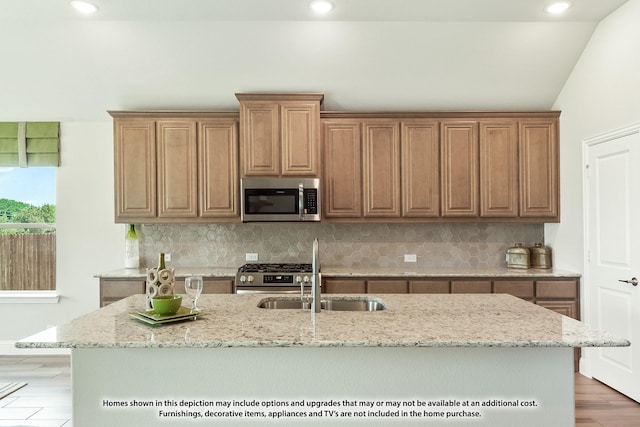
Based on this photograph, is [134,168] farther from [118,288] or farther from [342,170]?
[342,170]

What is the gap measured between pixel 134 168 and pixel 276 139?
147 cm

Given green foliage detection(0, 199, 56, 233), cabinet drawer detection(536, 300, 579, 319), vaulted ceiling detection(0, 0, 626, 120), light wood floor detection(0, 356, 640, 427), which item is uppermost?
vaulted ceiling detection(0, 0, 626, 120)

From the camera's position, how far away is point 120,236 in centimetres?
462

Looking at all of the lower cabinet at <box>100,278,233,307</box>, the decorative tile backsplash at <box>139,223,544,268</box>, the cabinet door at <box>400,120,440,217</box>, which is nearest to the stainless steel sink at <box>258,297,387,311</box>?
the lower cabinet at <box>100,278,233,307</box>

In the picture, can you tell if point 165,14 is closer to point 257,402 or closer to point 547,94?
point 257,402

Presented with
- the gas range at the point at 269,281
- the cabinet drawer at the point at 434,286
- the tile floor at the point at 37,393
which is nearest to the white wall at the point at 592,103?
the cabinet drawer at the point at 434,286

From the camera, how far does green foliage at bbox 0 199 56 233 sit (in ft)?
15.5

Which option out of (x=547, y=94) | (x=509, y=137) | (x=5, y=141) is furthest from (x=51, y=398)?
(x=547, y=94)

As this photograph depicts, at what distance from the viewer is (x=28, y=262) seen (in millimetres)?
4688

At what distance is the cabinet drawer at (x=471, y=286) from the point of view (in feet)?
13.1

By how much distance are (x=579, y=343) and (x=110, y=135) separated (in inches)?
182

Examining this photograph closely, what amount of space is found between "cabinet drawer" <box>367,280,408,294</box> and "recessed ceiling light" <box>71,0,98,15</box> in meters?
3.25

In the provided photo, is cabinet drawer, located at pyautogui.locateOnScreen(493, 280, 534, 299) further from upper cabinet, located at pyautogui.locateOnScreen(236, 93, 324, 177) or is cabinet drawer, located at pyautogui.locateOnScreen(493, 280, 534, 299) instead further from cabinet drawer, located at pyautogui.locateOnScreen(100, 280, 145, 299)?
cabinet drawer, located at pyautogui.locateOnScreen(100, 280, 145, 299)

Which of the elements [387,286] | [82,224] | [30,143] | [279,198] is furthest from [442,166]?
[30,143]
